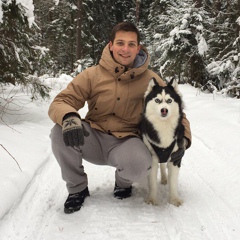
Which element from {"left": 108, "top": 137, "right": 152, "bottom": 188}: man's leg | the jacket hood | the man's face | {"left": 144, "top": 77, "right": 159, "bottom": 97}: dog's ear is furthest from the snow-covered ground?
the man's face

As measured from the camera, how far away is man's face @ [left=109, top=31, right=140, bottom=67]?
8.30ft

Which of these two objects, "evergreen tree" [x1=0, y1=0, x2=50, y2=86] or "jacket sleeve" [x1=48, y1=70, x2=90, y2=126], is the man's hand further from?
"evergreen tree" [x1=0, y1=0, x2=50, y2=86]

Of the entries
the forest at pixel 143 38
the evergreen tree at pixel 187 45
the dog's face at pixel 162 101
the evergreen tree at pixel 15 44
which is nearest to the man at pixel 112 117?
the dog's face at pixel 162 101

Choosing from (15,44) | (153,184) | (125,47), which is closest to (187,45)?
(15,44)

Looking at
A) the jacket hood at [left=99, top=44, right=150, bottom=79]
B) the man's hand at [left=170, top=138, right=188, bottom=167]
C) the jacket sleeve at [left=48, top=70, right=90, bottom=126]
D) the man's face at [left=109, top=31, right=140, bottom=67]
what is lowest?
the man's hand at [left=170, top=138, right=188, bottom=167]

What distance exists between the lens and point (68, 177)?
8.05ft

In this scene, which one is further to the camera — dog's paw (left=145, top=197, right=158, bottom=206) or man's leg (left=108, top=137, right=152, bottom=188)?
dog's paw (left=145, top=197, right=158, bottom=206)

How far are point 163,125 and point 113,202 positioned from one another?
0.87 metres

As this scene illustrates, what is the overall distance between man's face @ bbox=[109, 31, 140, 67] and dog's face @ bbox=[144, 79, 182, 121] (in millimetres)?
358

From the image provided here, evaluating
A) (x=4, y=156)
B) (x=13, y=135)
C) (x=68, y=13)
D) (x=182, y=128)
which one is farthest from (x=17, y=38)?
(x=68, y=13)

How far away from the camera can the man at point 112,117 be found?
240cm

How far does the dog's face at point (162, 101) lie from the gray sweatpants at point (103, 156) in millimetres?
337

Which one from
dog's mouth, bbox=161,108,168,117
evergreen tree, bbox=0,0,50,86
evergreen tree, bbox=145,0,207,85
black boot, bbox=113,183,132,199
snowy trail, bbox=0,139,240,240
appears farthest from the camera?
evergreen tree, bbox=145,0,207,85

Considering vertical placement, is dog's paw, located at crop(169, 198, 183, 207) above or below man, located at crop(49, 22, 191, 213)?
below
